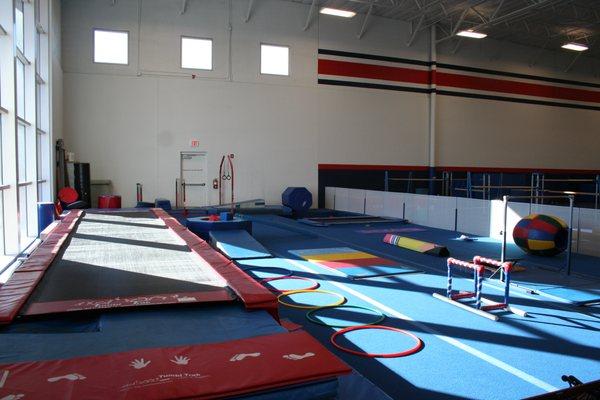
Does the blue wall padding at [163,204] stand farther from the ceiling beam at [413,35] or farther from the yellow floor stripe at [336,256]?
the ceiling beam at [413,35]

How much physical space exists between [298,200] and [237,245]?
6612mm

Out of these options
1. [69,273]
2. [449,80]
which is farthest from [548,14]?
[69,273]

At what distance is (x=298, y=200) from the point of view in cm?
1448

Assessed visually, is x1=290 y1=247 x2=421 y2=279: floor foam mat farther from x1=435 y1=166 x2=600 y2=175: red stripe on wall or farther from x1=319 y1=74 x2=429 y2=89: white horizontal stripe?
x1=435 y1=166 x2=600 y2=175: red stripe on wall

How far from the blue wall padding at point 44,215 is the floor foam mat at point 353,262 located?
465 cm

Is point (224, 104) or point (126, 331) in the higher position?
point (224, 104)

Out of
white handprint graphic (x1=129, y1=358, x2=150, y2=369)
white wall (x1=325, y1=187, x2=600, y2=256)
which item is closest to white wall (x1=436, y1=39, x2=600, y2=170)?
white wall (x1=325, y1=187, x2=600, y2=256)

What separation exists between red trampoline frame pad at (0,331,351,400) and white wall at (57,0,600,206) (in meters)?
12.1

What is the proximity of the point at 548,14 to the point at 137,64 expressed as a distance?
13.1 metres

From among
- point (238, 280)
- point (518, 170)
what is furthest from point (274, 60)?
point (238, 280)

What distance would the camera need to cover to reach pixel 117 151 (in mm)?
13922

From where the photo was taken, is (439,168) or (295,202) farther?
(439,168)

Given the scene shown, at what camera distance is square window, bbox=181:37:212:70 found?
47.8 feet

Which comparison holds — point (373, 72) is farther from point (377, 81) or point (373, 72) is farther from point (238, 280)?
point (238, 280)
